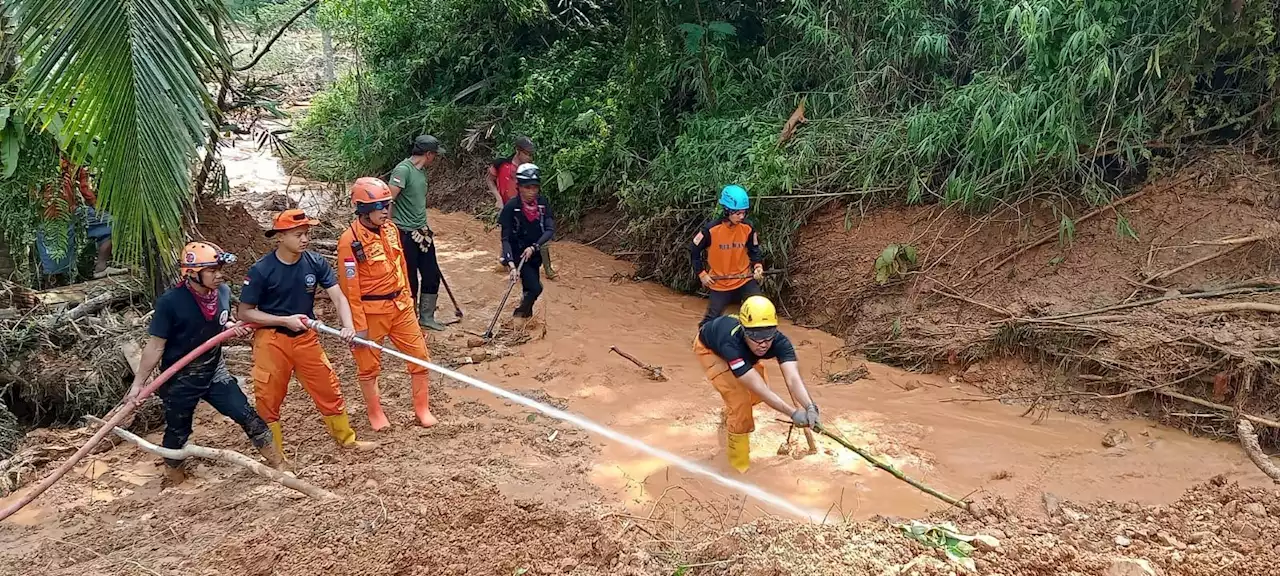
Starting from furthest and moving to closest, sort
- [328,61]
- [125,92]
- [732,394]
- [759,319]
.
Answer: [328,61]
[732,394]
[759,319]
[125,92]

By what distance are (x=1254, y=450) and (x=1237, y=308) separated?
125cm

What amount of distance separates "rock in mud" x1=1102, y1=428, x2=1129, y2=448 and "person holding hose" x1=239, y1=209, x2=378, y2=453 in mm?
4609

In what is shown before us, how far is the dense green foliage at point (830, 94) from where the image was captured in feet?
20.5

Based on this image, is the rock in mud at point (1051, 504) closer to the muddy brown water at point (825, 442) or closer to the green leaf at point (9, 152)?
the muddy brown water at point (825, 442)

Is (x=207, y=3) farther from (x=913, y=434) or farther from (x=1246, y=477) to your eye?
(x=1246, y=477)

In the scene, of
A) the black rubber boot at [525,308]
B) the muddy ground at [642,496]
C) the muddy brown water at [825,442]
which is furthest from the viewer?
the black rubber boot at [525,308]

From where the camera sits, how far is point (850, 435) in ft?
16.8

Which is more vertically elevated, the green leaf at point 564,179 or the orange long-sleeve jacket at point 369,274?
the orange long-sleeve jacket at point 369,274

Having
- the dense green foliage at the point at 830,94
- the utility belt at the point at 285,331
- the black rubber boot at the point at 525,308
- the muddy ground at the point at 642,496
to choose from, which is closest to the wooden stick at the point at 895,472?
the muddy ground at the point at 642,496

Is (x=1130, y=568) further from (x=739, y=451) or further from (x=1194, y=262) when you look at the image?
(x=1194, y=262)

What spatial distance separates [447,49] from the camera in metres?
12.6

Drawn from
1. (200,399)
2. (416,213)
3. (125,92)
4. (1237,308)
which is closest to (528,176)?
(416,213)

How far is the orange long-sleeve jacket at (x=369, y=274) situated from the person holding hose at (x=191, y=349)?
0.65 meters

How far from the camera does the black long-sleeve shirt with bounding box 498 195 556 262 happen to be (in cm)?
691
